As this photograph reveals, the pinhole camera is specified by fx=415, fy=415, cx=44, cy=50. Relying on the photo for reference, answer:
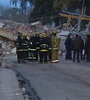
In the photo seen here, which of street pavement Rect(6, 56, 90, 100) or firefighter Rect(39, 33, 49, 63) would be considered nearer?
street pavement Rect(6, 56, 90, 100)

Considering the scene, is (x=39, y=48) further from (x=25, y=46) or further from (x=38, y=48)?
(x=25, y=46)

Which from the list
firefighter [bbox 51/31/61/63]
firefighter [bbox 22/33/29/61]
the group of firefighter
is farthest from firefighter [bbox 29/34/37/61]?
firefighter [bbox 51/31/61/63]

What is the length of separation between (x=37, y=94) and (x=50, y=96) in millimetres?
610

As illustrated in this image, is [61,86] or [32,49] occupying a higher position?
[32,49]

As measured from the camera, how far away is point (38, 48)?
2408 centimetres

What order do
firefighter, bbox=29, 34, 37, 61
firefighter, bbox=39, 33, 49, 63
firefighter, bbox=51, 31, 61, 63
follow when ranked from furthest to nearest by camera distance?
firefighter, bbox=29, 34, 37, 61
firefighter, bbox=51, 31, 61, 63
firefighter, bbox=39, 33, 49, 63

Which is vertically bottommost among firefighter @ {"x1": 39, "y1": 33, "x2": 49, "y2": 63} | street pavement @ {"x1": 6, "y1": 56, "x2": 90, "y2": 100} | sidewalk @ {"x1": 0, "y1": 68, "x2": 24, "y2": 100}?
street pavement @ {"x1": 6, "y1": 56, "x2": 90, "y2": 100}

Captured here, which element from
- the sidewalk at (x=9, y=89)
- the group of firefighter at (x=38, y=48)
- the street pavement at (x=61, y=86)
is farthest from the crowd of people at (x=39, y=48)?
the sidewalk at (x=9, y=89)

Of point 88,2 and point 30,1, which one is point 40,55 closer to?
point 88,2

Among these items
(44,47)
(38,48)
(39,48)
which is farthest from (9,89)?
(38,48)

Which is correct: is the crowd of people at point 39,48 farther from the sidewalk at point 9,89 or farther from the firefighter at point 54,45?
the sidewalk at point 9,89

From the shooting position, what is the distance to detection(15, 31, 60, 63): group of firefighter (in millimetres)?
23670

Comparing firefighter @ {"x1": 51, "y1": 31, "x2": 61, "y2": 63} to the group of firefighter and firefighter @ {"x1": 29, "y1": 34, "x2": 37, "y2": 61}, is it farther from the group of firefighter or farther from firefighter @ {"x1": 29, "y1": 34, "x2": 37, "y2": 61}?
firefighter @ {"x1": 29, "y1": 34, "x2": 37, "y2": 61}

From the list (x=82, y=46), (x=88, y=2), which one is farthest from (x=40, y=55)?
(x=88, y=2)
